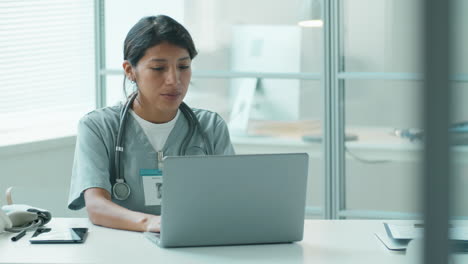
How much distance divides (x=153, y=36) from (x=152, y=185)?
47 cm

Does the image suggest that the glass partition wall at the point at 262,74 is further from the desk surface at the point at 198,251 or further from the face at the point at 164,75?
the desk surface at the point at 198,251

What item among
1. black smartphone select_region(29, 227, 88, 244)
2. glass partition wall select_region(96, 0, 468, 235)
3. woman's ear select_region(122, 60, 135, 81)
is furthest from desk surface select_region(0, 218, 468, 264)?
glass partition wall select_region(96, 0, 468, 235)

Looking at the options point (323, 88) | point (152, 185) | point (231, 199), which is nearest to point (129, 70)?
point (152, 185)

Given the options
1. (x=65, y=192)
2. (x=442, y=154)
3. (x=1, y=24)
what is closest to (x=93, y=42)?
(x=1, y=24)

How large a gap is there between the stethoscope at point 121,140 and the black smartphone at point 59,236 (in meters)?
0.28

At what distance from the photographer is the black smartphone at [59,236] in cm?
180

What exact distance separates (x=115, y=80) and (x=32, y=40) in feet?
1.64

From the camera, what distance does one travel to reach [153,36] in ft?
7.40

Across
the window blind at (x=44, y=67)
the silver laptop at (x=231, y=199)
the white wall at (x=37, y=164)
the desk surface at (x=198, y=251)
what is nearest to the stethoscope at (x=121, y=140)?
the desk surface at (x=198, y=251)

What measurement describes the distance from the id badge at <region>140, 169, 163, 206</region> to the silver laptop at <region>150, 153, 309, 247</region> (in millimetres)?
385

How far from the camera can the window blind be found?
3793 mm

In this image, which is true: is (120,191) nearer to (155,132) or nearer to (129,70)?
(155,132)

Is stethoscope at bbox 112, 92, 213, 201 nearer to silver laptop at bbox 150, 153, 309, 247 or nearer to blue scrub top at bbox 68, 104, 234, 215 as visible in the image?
blue scrub top at bbox 68, 104, 234, 215

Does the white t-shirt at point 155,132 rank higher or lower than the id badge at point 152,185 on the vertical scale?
higher
